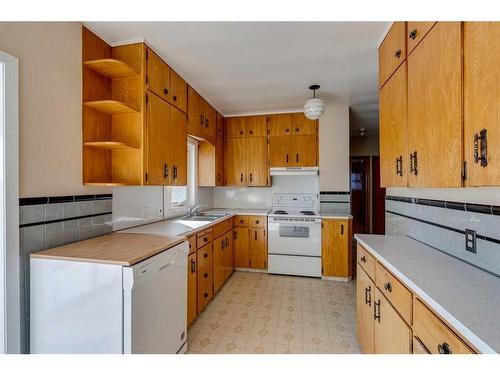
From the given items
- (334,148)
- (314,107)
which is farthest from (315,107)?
(334,148)

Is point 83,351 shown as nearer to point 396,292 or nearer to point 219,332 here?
point 219,332

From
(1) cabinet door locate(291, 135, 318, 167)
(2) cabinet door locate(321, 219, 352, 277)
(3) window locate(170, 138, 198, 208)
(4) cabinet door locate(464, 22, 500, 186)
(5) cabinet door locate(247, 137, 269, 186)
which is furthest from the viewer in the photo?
(5) cabinet door locate(247, 137, 269, 186)

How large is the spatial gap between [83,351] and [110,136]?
151 cm

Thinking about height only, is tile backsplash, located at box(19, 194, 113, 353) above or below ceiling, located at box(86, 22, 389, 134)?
below

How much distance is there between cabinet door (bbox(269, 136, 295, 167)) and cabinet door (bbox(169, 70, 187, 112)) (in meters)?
1.59

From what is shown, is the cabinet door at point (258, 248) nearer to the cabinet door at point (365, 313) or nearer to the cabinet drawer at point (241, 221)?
the cabinet drawer at point (241, 221)

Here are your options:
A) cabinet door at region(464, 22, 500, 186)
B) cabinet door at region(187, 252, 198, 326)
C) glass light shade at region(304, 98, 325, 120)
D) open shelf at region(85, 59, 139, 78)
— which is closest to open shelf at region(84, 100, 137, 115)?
open shelf at region(85, 59, 139, 78)

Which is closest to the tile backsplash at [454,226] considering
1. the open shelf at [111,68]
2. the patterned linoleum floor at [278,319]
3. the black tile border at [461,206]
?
the black tile border at [461,206]

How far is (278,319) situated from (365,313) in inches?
35.7

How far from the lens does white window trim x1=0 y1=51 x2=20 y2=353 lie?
4.04 feet

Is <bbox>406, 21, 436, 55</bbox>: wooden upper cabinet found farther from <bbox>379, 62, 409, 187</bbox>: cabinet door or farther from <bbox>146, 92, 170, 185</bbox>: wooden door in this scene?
<bbox>146, 92, 170, 185</bbox>: wooden door

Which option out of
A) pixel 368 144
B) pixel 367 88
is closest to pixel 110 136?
pixel 367 88

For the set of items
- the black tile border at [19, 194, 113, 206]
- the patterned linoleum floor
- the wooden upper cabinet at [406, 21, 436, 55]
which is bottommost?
the patterned linoleum floor

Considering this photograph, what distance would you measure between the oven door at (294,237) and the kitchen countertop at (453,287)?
1.73 m
